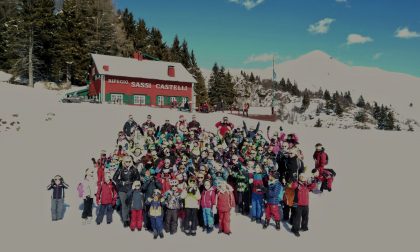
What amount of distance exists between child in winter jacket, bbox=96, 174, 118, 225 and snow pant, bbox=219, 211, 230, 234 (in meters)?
3.08

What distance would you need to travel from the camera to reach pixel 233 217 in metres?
10.8

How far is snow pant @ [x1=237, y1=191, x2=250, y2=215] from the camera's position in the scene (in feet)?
35.4

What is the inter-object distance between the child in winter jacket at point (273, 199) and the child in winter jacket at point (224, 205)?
1.11m

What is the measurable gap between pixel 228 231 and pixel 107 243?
10.4 feet

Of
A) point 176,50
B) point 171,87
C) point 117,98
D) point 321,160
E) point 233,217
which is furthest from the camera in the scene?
point 176,50

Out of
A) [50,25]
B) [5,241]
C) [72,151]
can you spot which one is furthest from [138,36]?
[5,241]

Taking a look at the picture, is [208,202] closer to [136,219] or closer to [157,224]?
[157,224]

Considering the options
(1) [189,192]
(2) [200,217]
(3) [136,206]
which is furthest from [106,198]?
(2) [200,217]

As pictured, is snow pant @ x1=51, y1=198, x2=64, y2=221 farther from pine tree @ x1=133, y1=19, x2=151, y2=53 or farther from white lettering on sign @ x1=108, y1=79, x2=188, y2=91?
pine tree @ x1=133, y1=19, x2=151, y2=53

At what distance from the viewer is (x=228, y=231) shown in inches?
375

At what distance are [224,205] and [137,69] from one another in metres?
35.1

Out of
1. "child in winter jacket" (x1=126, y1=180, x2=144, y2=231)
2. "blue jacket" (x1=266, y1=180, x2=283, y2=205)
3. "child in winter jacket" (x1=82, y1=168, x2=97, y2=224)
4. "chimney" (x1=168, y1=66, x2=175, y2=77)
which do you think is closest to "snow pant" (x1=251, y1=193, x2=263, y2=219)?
"blue jacket" (x1=266, y1=180, x2=283, y2=205)

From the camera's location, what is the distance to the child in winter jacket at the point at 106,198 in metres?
9.73

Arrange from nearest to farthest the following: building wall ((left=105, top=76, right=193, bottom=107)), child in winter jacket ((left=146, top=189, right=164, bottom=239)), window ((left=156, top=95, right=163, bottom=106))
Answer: child in winter jacket ((left=146, top=189, right=164, bottom=239)) < building wall ((left=105, top=76, right=193, bottom=107)) < window ((left=156, top=95, right=163, bottom=106))
